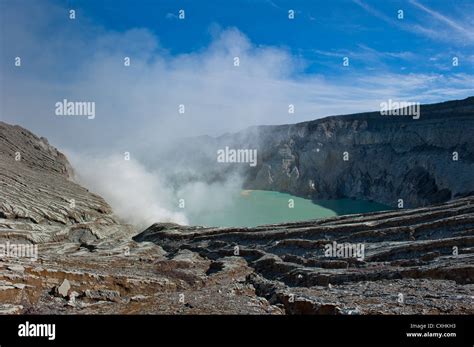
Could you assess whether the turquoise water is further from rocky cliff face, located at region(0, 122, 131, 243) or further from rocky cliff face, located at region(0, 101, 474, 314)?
rocky cliff face, located at region(0, 122, 131, 243)

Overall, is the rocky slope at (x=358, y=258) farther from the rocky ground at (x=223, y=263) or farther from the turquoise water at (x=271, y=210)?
the turquoise water at (x=271, y=210)

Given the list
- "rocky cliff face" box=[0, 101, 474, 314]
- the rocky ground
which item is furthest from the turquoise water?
the rocky ground

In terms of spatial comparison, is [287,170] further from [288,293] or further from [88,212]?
[288,293]

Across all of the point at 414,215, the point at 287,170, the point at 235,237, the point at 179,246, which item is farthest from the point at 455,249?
the point at 287,170

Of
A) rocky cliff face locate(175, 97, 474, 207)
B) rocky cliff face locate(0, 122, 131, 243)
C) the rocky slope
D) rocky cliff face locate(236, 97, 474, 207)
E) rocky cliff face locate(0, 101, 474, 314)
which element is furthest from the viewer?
rocky cliff face locate(175, 97, 474, 207)

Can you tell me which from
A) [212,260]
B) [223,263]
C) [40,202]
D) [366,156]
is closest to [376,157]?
[366,156]

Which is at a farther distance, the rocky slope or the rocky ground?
the rocky ground

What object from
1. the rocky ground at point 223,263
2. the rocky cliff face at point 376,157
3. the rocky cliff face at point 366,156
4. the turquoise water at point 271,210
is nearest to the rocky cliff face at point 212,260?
the rocky ground at point 223,263
